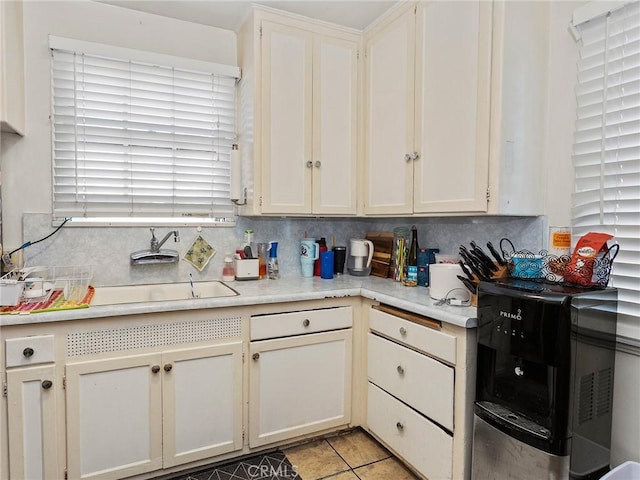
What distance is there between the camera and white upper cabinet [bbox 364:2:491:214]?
178 cm

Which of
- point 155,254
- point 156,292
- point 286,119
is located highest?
point 286,119

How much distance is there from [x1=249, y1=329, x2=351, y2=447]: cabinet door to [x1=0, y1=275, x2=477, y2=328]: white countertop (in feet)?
0.78

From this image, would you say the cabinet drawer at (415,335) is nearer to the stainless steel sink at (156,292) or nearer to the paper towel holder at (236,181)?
the stainless steel sink at (156,292)

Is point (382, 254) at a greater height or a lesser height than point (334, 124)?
lesser

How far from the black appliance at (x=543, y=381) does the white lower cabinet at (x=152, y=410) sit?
117 centimetres

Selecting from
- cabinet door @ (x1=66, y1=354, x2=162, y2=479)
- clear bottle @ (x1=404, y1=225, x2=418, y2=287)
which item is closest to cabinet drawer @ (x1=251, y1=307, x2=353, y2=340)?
clear bottle @ (x1=404, y1=225, x2=418, y2=287)

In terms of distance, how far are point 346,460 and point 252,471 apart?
489mm

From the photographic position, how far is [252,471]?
196 cm

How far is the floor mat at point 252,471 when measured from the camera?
1.92 metres

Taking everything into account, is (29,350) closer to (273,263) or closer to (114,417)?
(114,417)

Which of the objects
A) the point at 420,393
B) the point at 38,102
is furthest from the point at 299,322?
the point at 38,102

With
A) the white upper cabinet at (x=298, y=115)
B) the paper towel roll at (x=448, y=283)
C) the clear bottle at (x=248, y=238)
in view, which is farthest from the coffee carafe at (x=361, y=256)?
the paper towel roll at (x=448, y=283)

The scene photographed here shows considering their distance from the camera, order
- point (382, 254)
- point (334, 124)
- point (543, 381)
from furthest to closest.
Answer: point (382, 254) → point (334, 124) → point (543, 381)

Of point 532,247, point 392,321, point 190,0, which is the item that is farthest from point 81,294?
point 532,247
